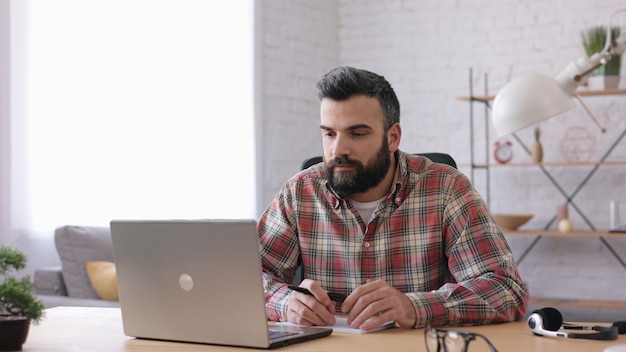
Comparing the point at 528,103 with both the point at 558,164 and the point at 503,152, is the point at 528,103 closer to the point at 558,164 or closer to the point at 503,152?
the point at 558,164

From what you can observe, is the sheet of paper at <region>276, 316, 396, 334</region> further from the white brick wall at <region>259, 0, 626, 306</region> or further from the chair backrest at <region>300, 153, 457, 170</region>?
the white brick wall at <region>259, 0, 626, 306</region>

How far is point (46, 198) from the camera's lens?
4.47 metres

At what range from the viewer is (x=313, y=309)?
2.06 meters

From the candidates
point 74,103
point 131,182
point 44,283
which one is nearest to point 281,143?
point 131,182

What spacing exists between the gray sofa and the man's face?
2058 millimetres

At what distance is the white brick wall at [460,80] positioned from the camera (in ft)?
18.3

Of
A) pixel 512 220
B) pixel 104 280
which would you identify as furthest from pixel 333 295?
pixel 512 220

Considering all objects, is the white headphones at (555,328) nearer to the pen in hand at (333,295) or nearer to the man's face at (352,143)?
the pen in hand at (333,295)

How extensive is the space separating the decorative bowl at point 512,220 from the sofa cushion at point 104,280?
2.38m

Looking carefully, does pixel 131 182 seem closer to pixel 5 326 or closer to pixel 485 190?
pixel 485 190

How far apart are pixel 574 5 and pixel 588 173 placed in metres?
1.03

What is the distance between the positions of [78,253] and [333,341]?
2645 millimetres

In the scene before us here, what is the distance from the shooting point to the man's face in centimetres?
245

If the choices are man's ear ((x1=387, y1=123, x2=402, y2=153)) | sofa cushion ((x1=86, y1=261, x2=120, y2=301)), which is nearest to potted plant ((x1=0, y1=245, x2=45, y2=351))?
man's ear ((x1=387, y1=123, x2=402, y2=153))
